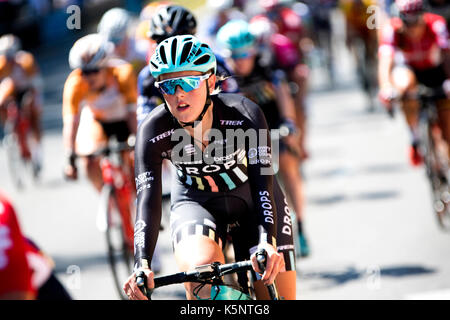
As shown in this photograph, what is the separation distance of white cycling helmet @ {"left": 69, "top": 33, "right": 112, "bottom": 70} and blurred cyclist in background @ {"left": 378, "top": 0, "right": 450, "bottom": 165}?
284 centimetres

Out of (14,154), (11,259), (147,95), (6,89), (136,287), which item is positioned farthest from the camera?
(14,154)

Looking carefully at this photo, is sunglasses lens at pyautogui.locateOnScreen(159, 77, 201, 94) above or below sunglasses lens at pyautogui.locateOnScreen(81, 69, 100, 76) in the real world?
below

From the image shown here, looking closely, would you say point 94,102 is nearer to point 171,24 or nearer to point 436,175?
point 171,24

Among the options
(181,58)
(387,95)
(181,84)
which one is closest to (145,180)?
(181,84)

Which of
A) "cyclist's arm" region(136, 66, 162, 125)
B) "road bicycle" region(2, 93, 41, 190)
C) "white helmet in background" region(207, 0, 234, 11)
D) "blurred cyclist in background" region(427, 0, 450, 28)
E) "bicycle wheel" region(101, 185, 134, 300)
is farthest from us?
"road bicycle" region(2, 93, 41, 190)

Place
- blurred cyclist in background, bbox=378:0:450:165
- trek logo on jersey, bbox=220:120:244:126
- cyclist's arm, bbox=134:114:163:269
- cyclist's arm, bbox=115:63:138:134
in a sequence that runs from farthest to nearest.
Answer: blurred cyclist in background, bbox=378:0:450:165, cyclist's arm, bbox=115:63:138:134, trek logo on jersey, bbox=220:120:244:126, cyclist's arm, bbox=134:114:163:269

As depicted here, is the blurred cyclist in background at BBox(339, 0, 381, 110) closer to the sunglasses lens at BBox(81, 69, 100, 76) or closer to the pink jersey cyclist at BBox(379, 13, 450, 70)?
the pink jersey cyclist at BBox(379, 13, 450, 70)

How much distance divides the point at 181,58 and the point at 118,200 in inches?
149

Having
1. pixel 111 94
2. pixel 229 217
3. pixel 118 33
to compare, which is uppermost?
pixel 118 33

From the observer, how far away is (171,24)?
6.76 meters

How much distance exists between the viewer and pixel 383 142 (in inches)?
560

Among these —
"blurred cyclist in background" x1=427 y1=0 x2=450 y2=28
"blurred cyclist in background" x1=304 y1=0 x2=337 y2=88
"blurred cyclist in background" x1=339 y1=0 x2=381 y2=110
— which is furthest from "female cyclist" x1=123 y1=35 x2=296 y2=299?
"blurred cyclist in background" x1=304 y1=0 x2=337 y2=88

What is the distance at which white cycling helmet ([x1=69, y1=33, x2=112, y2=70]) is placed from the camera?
26.2 ft

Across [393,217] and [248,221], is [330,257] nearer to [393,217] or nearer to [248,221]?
[393,217]
